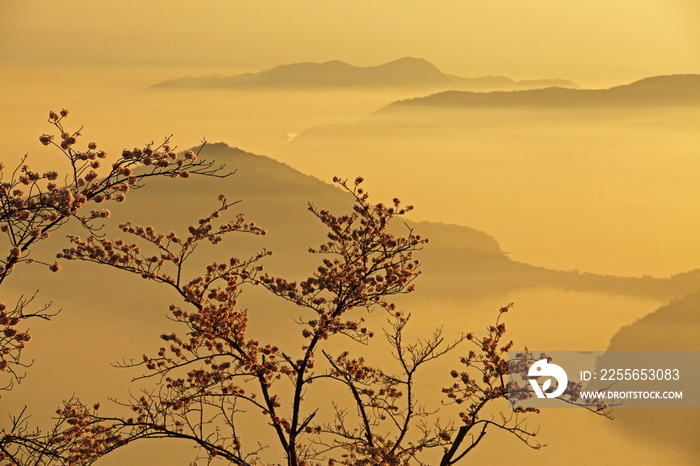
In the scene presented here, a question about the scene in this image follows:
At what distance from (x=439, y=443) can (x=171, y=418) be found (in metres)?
2.54

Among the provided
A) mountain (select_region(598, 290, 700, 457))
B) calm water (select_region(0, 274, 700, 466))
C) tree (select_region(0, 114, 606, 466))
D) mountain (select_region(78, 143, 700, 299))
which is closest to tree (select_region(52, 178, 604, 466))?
tree (select_region(0, 114, 606, 466))

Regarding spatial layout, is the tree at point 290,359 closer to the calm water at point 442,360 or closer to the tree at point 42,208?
the tree at point 42,208

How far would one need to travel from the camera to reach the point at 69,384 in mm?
34188

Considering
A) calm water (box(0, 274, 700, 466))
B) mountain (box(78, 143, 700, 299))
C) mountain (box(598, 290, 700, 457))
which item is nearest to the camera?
calm water (box(0, 274, 700, 466))

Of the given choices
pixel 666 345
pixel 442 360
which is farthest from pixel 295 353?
pixel 666 345

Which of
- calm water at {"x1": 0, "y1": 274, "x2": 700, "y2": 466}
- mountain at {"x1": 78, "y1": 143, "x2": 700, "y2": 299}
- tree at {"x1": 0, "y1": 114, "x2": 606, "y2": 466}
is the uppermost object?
mountain at {"x1": 78, "y1": 143, "x2": 700, "y2": 299}

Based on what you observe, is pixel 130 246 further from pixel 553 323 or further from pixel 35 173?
pixel 553 323

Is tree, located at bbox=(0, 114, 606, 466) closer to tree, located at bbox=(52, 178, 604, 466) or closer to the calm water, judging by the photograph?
tree, located at bbox=(52, 178, 604, 466)

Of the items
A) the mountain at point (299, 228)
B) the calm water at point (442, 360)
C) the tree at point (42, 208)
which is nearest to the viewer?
the tree at point (42, 208)

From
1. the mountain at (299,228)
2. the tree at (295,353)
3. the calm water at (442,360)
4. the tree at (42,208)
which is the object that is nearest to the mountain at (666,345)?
the calm water at (442,360)

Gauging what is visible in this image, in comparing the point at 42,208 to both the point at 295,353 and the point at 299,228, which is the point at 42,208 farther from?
the point at 299,228

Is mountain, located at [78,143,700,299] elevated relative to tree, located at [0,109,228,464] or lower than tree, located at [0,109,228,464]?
elevated

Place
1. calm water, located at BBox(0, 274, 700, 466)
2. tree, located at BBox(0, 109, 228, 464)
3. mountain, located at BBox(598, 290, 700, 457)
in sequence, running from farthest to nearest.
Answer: mountain, located at BBox(598, 290, 700, 457) < calm water, located at BBox(0, 274, 700, 466) < tree, located at BBox(0, 109, 228, 464)

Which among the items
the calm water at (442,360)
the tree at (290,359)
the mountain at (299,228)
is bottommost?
the tree at (290,359)
